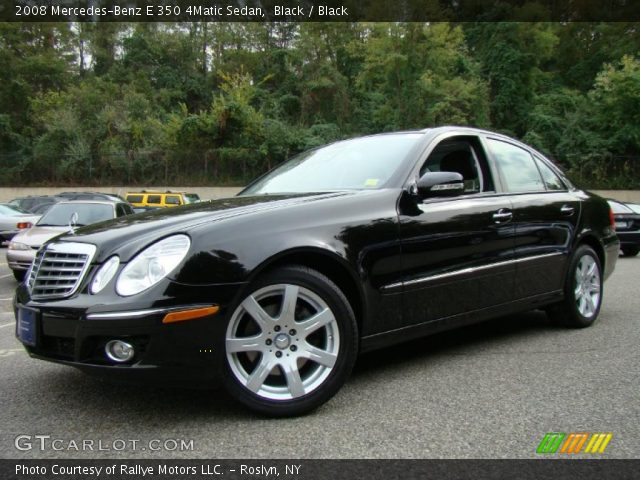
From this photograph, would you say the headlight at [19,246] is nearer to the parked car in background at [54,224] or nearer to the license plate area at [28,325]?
the parked car in background at [54,224]

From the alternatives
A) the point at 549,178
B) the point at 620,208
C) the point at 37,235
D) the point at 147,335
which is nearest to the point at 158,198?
the point at 37,235

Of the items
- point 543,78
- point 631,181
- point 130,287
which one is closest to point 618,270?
point 130,287

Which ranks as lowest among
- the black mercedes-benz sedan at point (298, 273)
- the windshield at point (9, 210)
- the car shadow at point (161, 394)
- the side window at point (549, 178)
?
the windshield at point (9, 210)

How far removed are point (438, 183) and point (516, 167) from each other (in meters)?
1.46

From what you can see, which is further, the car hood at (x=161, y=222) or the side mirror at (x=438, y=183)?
the side mirror at (x=438, y=183)

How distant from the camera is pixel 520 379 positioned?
3648 millimetres

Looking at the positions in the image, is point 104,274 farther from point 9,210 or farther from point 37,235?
point 9,210

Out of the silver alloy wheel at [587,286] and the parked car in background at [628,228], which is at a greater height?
the silver alloy wheel at [587,286]

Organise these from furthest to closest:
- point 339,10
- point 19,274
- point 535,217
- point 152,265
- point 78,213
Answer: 1. point 339,10
2. point 78,213
3. point 19,274
4. point 535,217
5. point 152,265

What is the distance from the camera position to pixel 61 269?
3018 millimetres

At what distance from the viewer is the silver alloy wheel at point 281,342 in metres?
2.92

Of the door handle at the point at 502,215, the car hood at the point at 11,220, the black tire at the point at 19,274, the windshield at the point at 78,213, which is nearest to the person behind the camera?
the door handle at the point at 502,215

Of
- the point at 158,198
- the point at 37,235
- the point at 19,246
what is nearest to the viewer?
the point at 19,246

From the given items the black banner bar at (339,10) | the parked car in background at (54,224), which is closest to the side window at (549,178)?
the parked car in background at (54,224)
